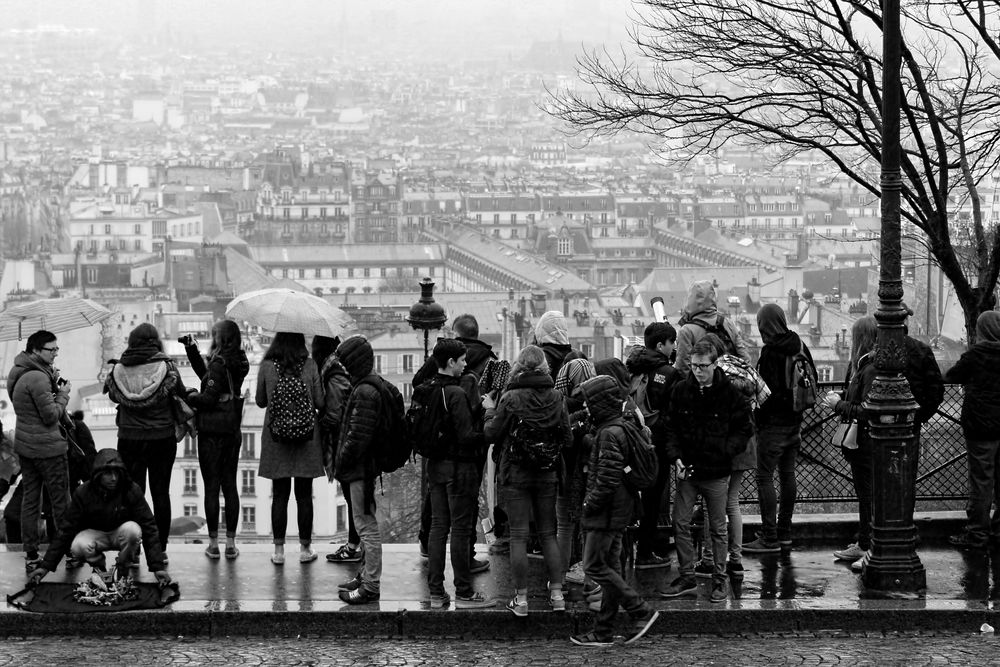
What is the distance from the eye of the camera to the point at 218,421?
320 inches

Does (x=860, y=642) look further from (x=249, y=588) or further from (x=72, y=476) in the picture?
(x=72, y=476)

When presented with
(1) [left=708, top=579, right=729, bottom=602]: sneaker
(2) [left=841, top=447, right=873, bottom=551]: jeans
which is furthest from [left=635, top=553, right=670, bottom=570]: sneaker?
(2) [left=841, top=447, right=873, bottom=551]: jeans

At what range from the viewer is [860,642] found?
23.1ft

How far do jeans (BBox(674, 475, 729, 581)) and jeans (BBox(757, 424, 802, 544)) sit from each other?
0.65 meters

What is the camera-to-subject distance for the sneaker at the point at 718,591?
7359 mm

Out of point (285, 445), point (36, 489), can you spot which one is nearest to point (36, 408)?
point (36, 489)

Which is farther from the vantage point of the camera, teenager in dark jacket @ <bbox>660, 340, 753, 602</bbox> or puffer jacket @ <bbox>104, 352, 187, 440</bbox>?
puffer jacket @ <bbox>104, 352, 187, 440</bbox>

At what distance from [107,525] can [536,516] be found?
1759mm

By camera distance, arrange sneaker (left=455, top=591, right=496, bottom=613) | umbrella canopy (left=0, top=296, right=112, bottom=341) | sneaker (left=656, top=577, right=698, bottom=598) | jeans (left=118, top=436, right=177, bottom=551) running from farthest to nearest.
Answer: umbrella canopy (left=0, top=296, right=112, bottom=341) → jeans (left=118, top=436, right=177, bottom=551) → sneaker (left=656, top=577, right=698, bottom=598) → sneaker (left=455, top=591, right=496, bottom=613)

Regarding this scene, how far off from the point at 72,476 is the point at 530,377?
8.29ft

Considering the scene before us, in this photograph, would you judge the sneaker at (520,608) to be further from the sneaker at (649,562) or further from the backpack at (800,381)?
the backpack at (800,381)

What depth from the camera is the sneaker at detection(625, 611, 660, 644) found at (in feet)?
23.2

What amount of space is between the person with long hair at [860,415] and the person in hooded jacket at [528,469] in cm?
148

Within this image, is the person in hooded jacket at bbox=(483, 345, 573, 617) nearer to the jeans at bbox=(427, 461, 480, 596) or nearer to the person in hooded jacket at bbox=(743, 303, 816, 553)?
the jeans at bbox=(427, 461, 480, 596)
